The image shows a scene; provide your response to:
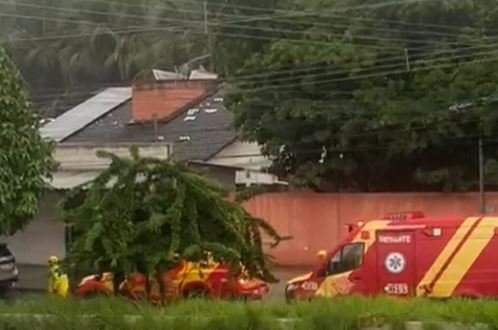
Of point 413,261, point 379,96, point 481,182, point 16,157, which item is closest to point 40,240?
point 379,96

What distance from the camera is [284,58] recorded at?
35.1 m

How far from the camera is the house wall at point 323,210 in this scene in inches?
1286

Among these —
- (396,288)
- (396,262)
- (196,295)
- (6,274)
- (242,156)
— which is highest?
(242,156)

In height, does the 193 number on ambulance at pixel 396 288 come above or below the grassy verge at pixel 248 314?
below

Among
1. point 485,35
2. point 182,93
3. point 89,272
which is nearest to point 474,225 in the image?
point 89,272

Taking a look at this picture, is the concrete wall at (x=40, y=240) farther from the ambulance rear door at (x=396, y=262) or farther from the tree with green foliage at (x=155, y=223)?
the tree with green foliage at (x=155, y=223)

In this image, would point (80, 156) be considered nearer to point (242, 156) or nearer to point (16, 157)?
point (242, 156)

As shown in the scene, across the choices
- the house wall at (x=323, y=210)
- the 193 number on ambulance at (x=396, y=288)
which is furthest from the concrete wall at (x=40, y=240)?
the 193 number on ambulance at (x=396, y=288)

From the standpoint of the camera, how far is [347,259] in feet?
69.6

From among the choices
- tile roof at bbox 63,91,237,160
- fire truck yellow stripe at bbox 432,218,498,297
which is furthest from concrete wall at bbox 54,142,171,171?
fire truck yellow stripe at bbox 432,218,498,297

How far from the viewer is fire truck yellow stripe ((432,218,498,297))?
1967 centimetres

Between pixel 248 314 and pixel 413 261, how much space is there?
9.77 metres

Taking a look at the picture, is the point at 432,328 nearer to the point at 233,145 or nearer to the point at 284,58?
the point at 284,58

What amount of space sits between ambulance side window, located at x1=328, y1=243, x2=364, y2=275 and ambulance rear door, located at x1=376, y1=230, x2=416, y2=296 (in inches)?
16.9
